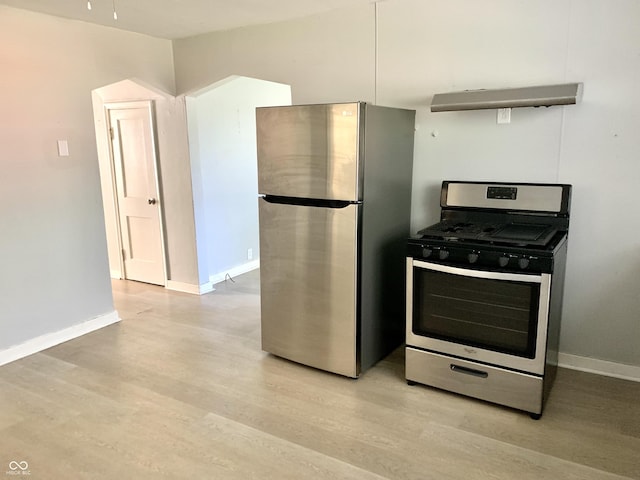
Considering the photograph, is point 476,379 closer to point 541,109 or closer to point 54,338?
point 541,109

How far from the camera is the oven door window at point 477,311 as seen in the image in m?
2.45

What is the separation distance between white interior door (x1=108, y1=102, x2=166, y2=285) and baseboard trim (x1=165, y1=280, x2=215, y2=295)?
0.12m

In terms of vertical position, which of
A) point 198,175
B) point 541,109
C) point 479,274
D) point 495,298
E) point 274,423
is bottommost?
point 274,423

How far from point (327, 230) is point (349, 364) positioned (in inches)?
33.6

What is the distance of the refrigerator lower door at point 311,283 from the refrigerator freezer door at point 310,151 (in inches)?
5.0

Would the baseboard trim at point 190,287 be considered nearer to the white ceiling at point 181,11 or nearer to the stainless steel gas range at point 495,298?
the white ceiling at point 181,11

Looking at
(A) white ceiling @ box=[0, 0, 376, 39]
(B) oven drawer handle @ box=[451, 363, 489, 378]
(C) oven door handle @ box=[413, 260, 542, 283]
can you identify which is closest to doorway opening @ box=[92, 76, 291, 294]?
(A) white ceiling @ box=[0, 0, 376, 39]

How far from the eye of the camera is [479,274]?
8.27ft

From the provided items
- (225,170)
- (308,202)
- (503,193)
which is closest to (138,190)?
(225,170)

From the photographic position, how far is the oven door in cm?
242

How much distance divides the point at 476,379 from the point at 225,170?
3462mm

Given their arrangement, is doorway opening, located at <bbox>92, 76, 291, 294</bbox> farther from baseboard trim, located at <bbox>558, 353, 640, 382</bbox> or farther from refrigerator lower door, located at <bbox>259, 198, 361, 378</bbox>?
A: baseboard trim, located at <bbox>558, 353, 640, 382</bbox>

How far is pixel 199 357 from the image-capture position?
130 inches

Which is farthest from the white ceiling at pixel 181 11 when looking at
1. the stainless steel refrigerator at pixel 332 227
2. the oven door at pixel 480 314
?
the oven door at pixel 480 314
